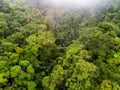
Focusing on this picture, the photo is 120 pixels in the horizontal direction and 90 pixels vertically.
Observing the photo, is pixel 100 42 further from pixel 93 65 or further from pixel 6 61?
pixel 6 61

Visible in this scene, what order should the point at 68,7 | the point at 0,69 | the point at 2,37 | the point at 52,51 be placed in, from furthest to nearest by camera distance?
the point at 68,7 < the point at 2,37 < the point at 52,51 < the point at 0,69

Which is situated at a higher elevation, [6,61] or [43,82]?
[6,61]

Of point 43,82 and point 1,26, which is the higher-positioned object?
point 1,26

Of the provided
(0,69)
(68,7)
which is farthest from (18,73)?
(68,7)

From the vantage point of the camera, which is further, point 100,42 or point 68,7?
point 68,7

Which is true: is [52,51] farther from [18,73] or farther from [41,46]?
[18,73]

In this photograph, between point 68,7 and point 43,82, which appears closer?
point 43,82

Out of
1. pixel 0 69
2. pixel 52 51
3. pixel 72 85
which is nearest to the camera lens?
pixel 72 85

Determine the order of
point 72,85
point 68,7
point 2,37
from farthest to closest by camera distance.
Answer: point 68,7 → point 2,37 → point 72,85

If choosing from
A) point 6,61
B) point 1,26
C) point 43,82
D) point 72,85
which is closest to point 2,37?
point 1,26
